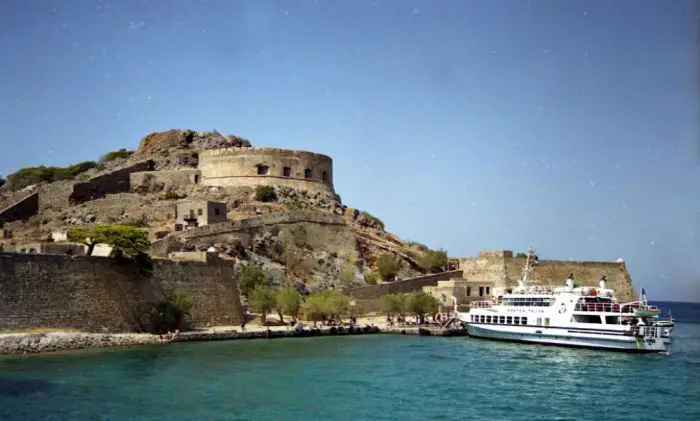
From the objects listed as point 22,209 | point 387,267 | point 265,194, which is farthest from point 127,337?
point 265,194

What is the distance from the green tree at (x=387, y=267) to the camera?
5112 cm

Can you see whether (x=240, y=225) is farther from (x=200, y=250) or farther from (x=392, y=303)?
(x=392, y=303)

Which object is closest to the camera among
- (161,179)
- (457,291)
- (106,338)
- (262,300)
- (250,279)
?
(106,338)

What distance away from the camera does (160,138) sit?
63.3 meters

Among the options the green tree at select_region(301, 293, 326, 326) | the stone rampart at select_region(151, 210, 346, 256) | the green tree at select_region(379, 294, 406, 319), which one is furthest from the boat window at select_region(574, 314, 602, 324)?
the stone rampart at select_region(151, 210, 346, 256)

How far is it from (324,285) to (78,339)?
20161mm

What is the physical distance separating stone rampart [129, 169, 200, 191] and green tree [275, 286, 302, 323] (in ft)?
61.2

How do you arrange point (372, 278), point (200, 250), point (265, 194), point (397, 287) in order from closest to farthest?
point (200, 250)
point (397, 287)
point (372, 278)
point (265, 194)

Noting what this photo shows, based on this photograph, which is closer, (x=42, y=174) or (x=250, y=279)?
(x=250, y=279)

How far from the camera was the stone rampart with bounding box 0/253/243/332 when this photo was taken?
2802 centimetres

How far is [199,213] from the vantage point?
46.9 m

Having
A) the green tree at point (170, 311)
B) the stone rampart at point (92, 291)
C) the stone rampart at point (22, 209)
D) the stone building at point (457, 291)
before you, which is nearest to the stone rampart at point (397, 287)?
the stone building at point (457, 291)

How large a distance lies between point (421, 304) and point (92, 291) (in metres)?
20.8

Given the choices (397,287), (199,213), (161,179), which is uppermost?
(161,179)
